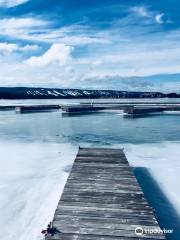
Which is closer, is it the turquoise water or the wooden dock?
the wooden dock

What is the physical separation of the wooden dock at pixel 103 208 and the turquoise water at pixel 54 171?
1.24 meters

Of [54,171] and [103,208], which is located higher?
[54,171]

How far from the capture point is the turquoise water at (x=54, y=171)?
1051 cm

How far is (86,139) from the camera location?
26.7 meters

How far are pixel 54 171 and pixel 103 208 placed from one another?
7519 mm

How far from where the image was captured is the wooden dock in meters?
7.69

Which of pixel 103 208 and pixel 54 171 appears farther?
pixel 54 171

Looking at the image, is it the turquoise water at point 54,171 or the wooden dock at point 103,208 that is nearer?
the wooden dock at point 103,208

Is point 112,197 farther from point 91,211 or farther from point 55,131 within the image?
point 55,131

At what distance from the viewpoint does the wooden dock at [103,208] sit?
769cm

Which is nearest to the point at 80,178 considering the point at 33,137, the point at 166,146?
the point at 166,146

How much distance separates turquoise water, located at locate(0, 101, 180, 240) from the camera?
10508 mm

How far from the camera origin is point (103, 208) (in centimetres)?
923

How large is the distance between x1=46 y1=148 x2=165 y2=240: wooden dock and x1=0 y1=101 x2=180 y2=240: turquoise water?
1.24m
